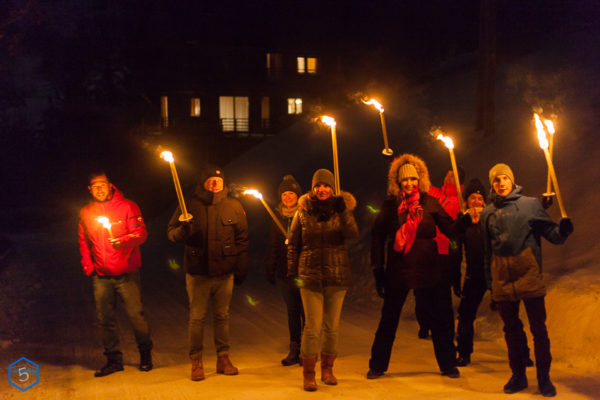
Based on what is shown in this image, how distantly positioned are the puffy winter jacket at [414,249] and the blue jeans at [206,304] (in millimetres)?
1758

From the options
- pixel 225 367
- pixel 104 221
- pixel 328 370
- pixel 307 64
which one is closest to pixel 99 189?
pixel 104 221

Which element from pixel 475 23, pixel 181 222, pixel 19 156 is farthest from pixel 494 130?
pixel 19 156

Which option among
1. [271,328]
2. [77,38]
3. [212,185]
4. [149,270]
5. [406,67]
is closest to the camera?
[212,185]

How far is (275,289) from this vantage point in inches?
525

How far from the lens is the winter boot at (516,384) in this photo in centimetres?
587

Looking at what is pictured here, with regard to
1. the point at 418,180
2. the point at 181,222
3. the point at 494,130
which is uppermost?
the point at 494,130

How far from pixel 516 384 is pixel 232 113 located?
1521 inches

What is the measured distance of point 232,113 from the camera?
4306 cm

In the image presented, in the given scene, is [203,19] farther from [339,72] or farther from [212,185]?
[212,185]

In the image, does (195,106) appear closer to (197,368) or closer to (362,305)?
(362,305)

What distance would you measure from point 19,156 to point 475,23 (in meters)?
31.7

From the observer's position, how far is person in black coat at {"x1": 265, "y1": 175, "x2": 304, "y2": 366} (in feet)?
24.1

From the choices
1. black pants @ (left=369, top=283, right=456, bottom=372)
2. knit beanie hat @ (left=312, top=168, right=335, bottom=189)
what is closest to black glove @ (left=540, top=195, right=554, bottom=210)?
Answer: black pants @ (left=369, top=283, right=456, bottom=372)

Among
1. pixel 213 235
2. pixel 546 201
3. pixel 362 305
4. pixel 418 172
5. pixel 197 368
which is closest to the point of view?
pixel 546 201
